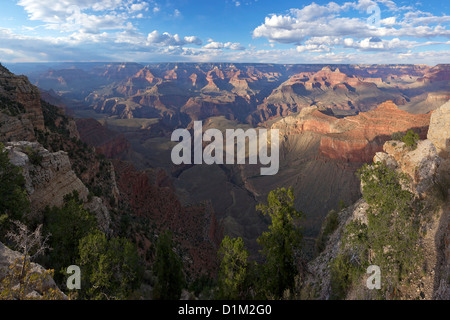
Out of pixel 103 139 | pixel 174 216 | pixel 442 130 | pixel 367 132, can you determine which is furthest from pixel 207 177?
pixel 442 130

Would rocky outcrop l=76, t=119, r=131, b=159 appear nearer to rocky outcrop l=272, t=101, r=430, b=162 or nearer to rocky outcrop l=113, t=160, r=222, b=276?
rocky outcrop l=113, t=160, r=222, b=276

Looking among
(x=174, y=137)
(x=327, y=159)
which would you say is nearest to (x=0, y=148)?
(x=327, y=159)

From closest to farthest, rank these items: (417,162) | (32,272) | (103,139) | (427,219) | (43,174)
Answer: (32,272) < (427,219) < (43,174) < (417,162) < (103,139)

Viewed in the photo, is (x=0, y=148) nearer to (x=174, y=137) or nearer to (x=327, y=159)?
(x=327, y=159)

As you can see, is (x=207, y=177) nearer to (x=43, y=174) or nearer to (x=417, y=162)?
(x=417, y=162)

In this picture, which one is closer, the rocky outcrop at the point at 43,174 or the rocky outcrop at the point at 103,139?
the rocky outcrop at the point at 43,174

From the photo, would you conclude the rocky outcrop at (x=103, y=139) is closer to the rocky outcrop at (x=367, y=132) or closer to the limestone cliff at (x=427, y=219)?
the rocky outcrop at (x=367, y=132)

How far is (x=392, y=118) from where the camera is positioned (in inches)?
3492

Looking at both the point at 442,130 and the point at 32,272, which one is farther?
the point at 442,130

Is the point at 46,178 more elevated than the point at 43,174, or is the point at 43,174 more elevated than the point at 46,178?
the point at 43,174

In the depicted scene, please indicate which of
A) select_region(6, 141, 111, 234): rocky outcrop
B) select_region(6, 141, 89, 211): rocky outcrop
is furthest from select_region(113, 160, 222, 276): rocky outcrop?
select_region(6, 141, 89, 211): rocky outcrop

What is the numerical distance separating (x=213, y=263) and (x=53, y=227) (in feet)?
81.6

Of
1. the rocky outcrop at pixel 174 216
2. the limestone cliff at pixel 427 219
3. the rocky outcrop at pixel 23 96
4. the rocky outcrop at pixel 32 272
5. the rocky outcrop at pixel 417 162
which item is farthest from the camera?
the rocky outcrop at pixel 174 216

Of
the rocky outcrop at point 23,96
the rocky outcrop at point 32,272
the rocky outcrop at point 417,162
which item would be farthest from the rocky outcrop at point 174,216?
the rocky outcrop at point 417,162
